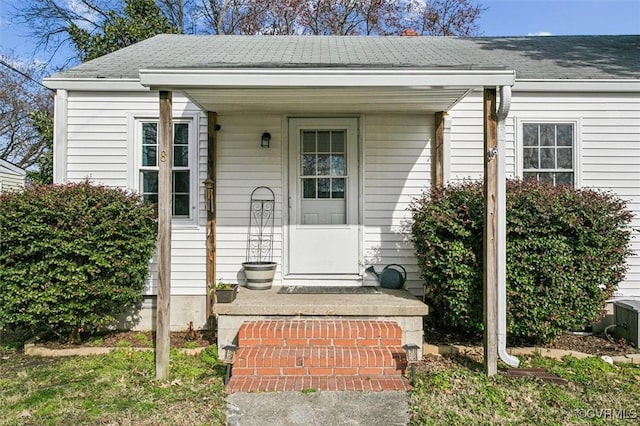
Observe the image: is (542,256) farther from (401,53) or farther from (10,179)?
(10,179)

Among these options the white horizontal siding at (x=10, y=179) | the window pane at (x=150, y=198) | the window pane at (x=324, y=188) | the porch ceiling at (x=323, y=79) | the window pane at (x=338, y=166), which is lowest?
the window pane at (x=150, y=198)

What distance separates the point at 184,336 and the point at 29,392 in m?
1.81

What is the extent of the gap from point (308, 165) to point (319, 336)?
8.07 ft

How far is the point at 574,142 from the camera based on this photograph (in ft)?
18.6

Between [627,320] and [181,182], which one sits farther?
[181,182]

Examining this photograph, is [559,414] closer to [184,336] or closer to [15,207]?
[184,336]

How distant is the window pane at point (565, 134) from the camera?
5.71 metres

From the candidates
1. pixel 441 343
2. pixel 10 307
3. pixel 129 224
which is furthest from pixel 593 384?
pixel 10 307

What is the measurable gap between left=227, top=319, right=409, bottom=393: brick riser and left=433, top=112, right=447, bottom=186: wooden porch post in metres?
2.12

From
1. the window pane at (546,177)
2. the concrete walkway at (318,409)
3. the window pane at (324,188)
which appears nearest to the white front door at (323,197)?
the window pane at (324,188)

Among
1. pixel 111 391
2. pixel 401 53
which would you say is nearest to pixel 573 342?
pixel 401 53

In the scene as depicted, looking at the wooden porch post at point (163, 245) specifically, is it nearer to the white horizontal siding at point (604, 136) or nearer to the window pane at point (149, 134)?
the window pane at point (149, 134)

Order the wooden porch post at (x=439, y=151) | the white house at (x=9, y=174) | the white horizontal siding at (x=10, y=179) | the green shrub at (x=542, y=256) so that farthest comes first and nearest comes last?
the white horizontal siding at (x=10, y=179)
the white house at (x=9, y=174)
the wooden porch post at (x=439, y=151)
the green shrub at (x=542, y=256)

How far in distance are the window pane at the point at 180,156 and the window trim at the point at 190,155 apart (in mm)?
80
